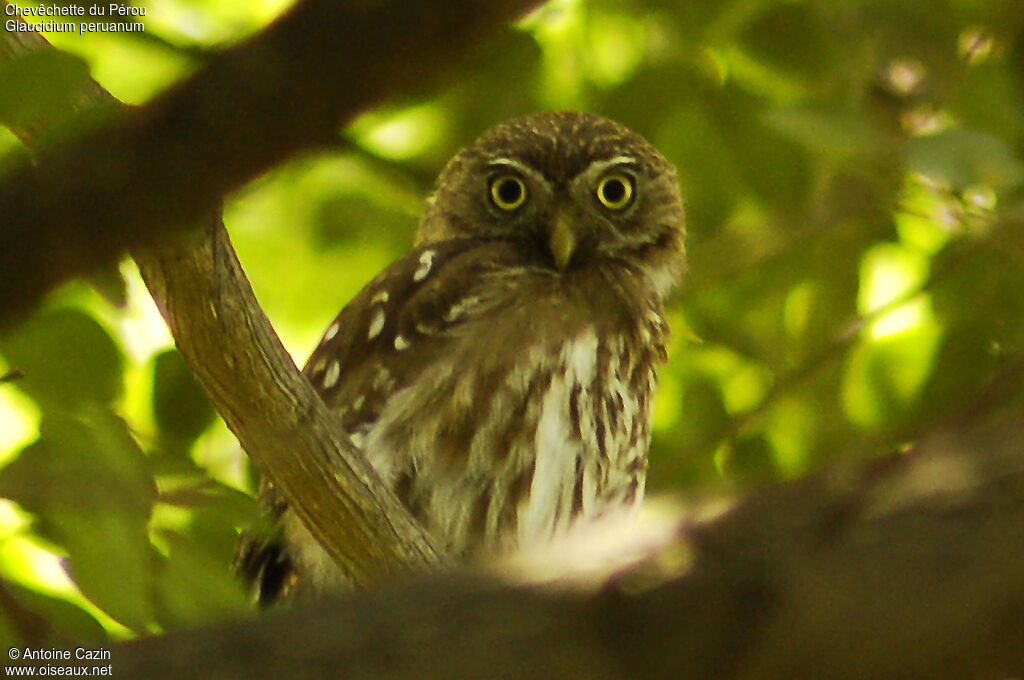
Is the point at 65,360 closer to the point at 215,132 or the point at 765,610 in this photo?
the point at 215,132

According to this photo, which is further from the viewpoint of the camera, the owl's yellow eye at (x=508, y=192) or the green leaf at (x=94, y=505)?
the owl's yellow eye at (x=508, y=192)

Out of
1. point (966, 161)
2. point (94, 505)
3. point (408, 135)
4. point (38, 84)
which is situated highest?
point (408, 135)

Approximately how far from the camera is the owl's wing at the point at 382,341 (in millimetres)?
3762

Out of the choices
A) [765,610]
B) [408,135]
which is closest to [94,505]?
[765,610]

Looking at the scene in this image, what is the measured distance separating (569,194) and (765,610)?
3.88 meters

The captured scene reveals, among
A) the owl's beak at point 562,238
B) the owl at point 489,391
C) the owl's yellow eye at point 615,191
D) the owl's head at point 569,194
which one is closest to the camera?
the owl at point 489,391

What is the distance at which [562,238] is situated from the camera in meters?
4.42

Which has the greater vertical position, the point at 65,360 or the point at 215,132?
the point at 65,360

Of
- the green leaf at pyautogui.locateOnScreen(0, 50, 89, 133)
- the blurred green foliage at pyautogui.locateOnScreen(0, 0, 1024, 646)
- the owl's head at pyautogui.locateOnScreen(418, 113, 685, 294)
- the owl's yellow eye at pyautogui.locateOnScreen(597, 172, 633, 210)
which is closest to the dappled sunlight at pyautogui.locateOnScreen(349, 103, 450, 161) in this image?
the blurred green foliage at pyautogui.locateOnScreen(0, 0, 1024, 646)

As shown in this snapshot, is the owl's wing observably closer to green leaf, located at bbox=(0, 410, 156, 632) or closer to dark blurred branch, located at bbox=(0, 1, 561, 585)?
green leaf, located at bbox=(0, 410, 156, 632)

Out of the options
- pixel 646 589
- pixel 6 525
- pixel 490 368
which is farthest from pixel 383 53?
pixel 490 368

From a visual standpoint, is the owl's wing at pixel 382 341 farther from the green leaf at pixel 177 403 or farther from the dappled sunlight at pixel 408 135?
the dappled sunlight at pixel 408 135

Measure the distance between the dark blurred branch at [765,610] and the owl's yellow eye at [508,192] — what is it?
3824 mm

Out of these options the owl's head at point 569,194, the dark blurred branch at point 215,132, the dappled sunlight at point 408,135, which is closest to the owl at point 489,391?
the owl's head at point 569,194
